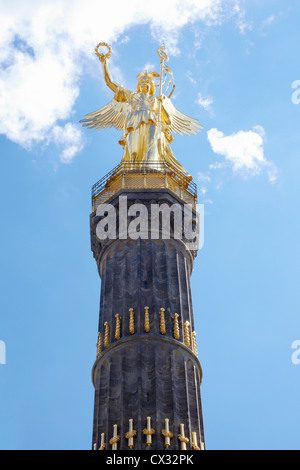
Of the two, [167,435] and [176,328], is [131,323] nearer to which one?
[176,328]

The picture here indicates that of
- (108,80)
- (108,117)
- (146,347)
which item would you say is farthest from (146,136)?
(146,347)

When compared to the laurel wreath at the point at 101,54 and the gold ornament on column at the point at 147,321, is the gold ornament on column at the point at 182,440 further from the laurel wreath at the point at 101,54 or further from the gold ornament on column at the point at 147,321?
the laurel wreath at the point at 101,54

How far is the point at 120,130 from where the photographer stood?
45.4 metres

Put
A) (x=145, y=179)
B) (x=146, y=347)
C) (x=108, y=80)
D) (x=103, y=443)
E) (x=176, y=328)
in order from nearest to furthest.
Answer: (x=103, y=443), (x=146, y=347), (x=176, y=328), (x=145, y=179), (x=108, y=80)

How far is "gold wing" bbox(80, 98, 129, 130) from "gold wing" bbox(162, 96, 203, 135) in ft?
7.83

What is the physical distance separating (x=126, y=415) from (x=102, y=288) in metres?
7.42

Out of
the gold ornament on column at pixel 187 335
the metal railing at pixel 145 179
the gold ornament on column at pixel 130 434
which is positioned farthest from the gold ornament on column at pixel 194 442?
the metal railing at pixel 145 179

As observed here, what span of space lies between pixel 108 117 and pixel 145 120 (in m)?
3.90

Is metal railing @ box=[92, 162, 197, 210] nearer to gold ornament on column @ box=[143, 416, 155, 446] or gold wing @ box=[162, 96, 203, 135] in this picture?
gold wing @ box=[162, 96, 203, 135]

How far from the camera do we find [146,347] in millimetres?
32812

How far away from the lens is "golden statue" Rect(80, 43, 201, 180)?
4181 centimetres

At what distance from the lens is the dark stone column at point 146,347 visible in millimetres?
30750

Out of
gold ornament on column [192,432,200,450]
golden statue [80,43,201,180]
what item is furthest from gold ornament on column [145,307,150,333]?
golden statue [80,43,201,180]
